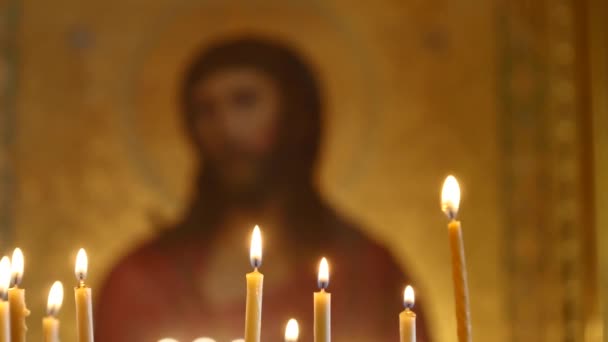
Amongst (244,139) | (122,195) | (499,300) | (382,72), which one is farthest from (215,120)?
(499,300)

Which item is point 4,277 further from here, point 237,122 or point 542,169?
point 542,169

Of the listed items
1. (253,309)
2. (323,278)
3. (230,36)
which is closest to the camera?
(253,309)

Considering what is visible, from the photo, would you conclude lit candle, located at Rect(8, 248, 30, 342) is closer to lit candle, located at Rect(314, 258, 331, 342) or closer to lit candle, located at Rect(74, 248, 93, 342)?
lit candle, located at Rect(74, 248, 93, 342)

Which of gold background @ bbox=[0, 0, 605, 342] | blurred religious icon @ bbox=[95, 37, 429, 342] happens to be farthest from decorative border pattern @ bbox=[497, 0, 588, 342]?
blurred religious icon @ bbox=[95, 37, 429, 342]

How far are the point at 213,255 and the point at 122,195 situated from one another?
33 centimetres

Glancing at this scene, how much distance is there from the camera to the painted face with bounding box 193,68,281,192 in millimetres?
2172

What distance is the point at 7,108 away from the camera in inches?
84.7

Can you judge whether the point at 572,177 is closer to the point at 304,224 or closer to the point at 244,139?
the point at 304,224

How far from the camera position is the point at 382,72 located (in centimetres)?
221

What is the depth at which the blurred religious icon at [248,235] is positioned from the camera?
2092mm

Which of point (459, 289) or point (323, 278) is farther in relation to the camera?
point (323, 278)

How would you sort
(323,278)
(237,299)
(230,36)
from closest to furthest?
(323,278)
(237,299)
(230,36)

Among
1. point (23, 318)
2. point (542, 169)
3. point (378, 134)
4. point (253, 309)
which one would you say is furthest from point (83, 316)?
point (542, 169)

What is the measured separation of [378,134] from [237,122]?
17.1 inches
